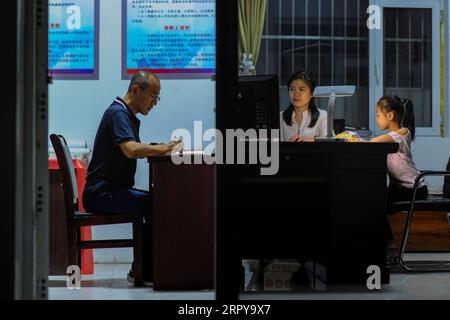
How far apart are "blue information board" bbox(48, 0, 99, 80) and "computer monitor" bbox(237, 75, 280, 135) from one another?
145cm

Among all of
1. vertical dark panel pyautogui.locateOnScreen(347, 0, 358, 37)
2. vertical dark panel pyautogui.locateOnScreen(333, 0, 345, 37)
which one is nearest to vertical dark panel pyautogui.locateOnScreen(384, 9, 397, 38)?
vertical dark panel pyautogui.locateOnScreen(347, 0, 358, 37)

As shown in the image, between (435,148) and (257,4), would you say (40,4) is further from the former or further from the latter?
(435,148)

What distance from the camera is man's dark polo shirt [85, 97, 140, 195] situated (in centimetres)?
457

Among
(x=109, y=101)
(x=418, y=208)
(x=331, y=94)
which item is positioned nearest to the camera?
(x=331, y=94)

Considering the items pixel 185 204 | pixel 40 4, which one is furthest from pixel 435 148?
pixel 40 4

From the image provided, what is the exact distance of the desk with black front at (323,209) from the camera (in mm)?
4500

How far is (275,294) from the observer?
427cm

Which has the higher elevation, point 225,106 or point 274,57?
point 274,57

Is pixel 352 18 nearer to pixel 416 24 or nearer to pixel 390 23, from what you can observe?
pixel 390 23

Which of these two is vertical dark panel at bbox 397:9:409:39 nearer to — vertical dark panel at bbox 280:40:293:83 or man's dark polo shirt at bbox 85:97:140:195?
vertical dark panel at bbox 280:40:293:83

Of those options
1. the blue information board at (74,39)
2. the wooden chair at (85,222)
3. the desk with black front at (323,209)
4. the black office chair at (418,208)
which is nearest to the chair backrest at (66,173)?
the wooden chair at (85,222)

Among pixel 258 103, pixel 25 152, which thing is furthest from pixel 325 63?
pixel 25 152

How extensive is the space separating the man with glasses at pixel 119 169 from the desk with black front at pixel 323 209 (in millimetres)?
576

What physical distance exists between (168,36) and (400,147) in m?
1.97
